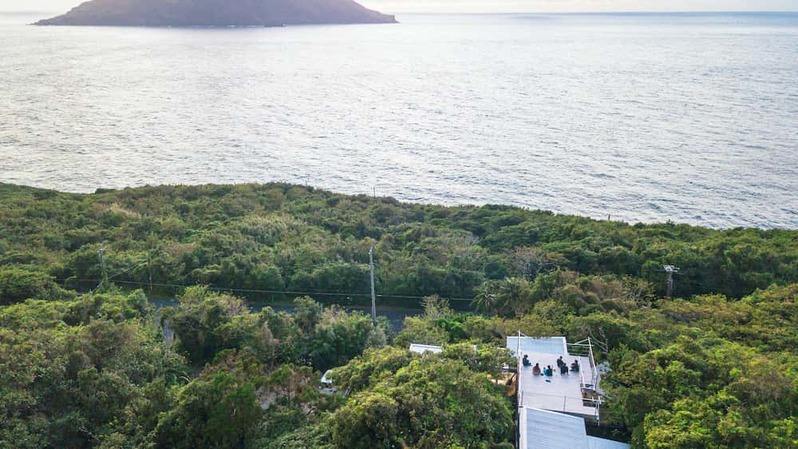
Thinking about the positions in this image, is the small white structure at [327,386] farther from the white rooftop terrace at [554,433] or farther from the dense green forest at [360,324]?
the white rooftop terrace at [554,433]

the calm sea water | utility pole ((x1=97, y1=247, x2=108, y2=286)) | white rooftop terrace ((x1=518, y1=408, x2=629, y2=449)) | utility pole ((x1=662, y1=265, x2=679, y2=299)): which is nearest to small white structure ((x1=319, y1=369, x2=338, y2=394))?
white rooftop terrace ((x1=518, y1=408, x2=629, y2=449))

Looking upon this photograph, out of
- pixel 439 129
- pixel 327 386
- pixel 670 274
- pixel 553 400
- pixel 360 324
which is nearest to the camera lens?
pixel 553 400

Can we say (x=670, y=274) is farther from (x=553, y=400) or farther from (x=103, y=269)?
(x=103, y=269)

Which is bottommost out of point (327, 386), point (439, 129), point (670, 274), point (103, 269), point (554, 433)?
point (103, 269)

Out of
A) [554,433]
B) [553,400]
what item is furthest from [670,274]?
[554,433]

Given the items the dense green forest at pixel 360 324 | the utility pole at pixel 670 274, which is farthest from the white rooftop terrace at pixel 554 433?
the utility pole at pixel 670 274

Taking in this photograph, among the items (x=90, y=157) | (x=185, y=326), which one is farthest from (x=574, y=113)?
(x=185, y=326)
